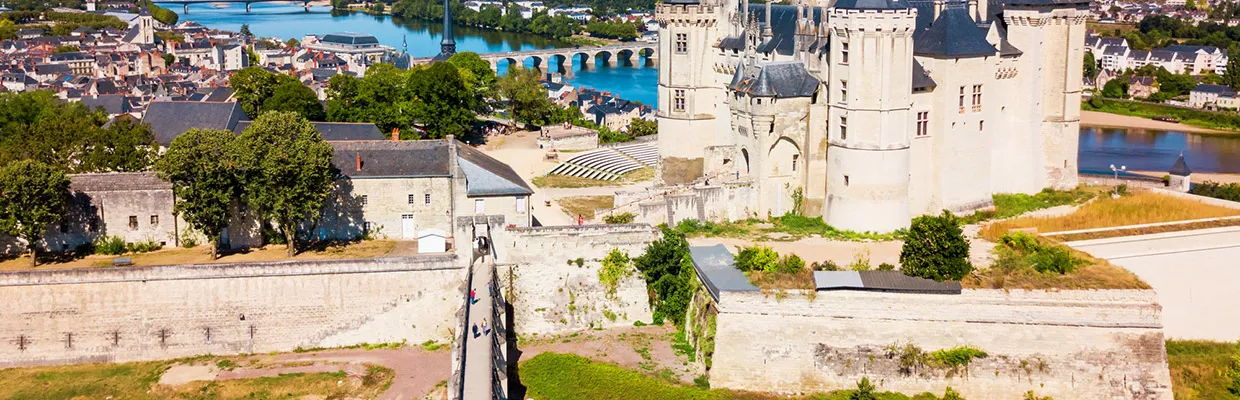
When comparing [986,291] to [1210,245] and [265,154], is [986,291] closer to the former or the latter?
[1210,245]

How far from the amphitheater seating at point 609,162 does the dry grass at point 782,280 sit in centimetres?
1640

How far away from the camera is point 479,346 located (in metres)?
23.3

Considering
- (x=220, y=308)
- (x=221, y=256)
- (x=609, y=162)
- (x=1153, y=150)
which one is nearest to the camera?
(x=220, y=308)

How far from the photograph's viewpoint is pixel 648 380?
2534cm

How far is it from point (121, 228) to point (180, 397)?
6.86 metres

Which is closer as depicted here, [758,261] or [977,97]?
[758,261]

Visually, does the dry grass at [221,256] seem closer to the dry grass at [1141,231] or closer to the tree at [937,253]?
the tree at [937,253]

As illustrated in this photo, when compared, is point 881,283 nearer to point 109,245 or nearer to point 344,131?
point 109,245

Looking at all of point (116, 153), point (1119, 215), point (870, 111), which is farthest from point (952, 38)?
point (116, 153)

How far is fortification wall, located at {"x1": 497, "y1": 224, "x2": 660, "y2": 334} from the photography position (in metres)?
28.6

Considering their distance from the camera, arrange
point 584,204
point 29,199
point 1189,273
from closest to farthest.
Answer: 1. point 29,199
2. point 1189,273
3. point 584,204

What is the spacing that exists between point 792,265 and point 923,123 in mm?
7969

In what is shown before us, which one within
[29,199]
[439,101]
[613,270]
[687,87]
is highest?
[687,87]

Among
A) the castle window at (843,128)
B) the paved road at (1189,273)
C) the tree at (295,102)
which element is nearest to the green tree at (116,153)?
the tree at (295,102)
